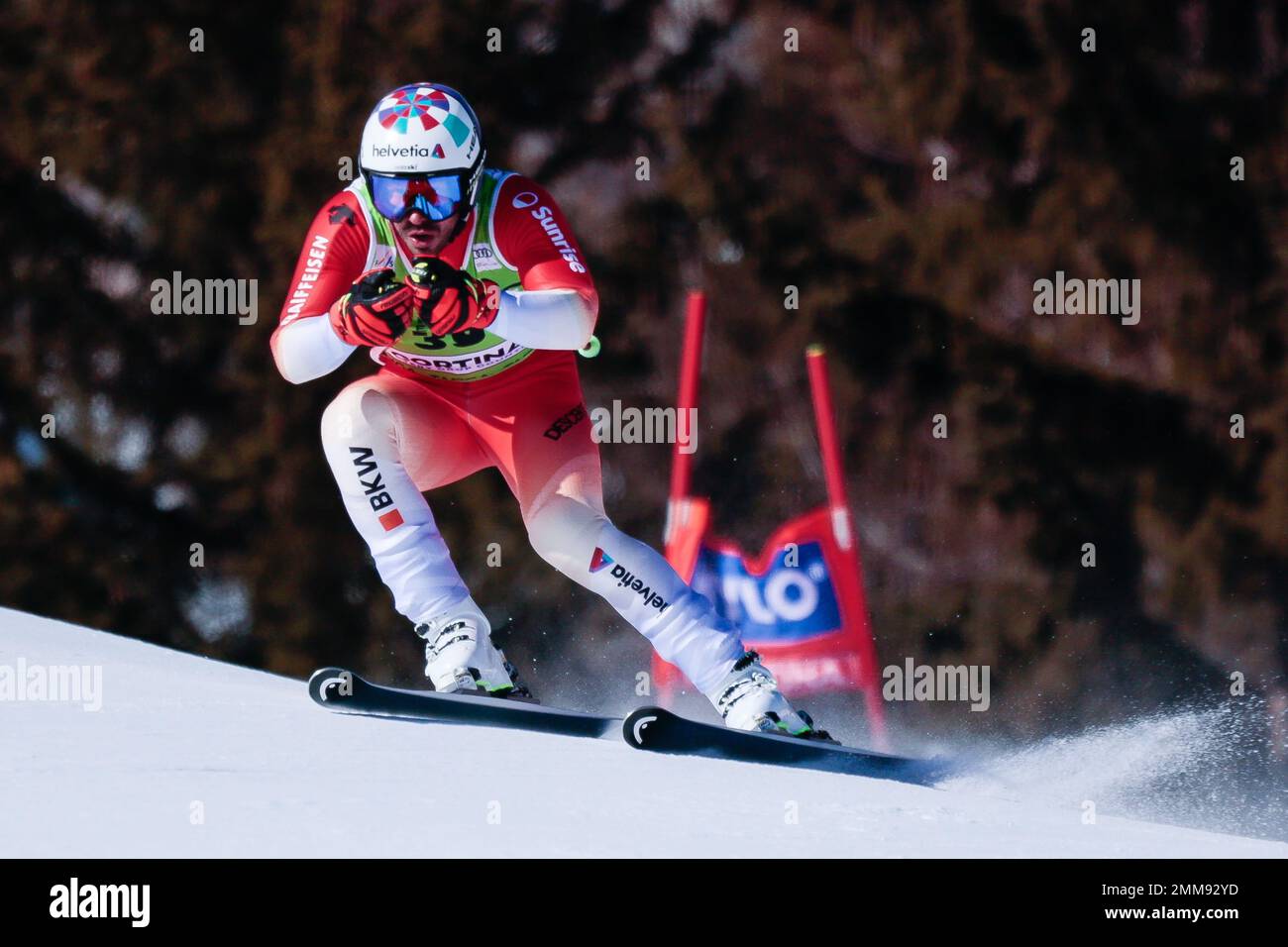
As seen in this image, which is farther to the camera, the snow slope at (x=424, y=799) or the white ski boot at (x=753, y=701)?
the white ski boot at (x=753, y=701)

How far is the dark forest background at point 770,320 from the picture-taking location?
8.13 m

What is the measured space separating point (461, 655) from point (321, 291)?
1.05 meters

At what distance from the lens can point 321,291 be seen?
457 cm

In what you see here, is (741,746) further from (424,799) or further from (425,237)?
(425,237)

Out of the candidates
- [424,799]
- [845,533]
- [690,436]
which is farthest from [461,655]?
[845,533]

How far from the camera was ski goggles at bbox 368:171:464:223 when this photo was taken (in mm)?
4516

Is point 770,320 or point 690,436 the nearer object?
point 690,436

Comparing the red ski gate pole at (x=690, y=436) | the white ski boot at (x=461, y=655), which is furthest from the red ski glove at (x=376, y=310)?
the red ski gate pole at (x=690, y=436)

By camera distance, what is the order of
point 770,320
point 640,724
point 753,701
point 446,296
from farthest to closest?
point 770,320
point 753,701
point 640,724
point 446,296

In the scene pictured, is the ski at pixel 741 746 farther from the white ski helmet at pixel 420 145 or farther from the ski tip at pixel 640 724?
the white ski helmet at pixel 420 145

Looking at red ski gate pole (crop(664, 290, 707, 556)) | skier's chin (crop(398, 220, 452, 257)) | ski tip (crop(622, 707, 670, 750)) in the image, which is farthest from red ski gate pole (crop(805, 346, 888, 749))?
skier's chin (crop(398, 220, 452, 257))

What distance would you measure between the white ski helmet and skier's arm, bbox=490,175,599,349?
5.1 inches

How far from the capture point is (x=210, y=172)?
8.12 metres

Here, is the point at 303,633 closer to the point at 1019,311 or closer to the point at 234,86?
the point at 234,86
